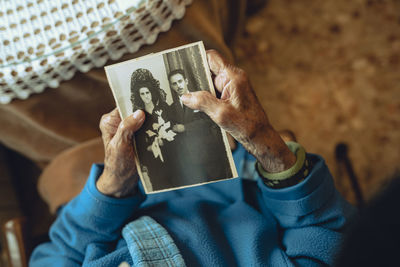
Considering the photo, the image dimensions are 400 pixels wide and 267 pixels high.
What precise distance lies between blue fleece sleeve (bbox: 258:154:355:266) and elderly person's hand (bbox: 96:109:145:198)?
0.21 meters

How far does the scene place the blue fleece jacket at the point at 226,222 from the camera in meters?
0.53

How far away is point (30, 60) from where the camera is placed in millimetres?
541

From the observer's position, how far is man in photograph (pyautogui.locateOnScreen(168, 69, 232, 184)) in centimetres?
42

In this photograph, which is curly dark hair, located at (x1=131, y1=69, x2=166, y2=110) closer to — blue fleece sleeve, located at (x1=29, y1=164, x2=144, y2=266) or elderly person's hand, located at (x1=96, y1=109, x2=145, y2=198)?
elderly person's hand, located at (x1=96, y1=109, x2=145, y2=198)

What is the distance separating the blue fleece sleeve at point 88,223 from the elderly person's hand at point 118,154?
0.02 m

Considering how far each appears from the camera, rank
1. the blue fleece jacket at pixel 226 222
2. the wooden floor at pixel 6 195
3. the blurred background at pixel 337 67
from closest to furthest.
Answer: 1. the blue fleece jacket at pixel 226 222
2. the wooden floor at pixel 6 195
3. the blurred background at pixel 337 67

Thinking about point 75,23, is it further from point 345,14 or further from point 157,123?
point 345,14

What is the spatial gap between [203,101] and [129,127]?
104mm

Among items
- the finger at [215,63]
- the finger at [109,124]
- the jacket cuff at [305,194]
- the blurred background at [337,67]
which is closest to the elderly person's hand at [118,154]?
the finger at [109,124]

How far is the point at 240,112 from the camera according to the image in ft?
1.44

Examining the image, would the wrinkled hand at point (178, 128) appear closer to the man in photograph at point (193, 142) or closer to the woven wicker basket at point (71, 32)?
the man in photograph at point (193, 142)

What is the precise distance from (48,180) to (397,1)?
1.17m

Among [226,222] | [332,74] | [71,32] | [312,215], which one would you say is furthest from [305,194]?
[332,74]

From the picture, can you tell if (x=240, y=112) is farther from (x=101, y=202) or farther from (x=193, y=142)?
(x=101, y=202)
